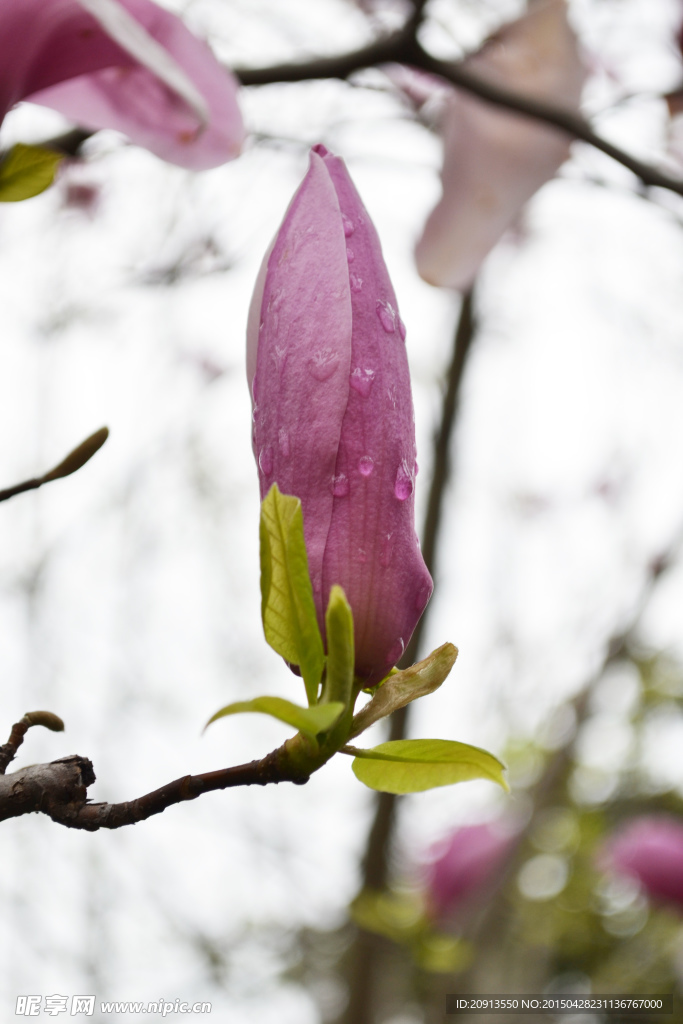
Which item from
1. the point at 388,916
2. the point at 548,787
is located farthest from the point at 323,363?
the point at 548,787

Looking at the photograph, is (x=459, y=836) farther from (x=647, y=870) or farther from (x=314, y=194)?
(x=314, y=194)

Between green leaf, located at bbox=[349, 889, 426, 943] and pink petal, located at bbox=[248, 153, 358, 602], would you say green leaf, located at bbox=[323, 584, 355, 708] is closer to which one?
pink petal, located at bbox=[248, 153, 358, 602]

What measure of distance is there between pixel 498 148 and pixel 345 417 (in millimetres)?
403

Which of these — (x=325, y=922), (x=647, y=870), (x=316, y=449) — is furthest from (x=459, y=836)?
(x=316, y=449)

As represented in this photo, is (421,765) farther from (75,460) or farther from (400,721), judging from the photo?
(400,721)

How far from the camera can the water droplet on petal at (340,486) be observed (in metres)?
0.27

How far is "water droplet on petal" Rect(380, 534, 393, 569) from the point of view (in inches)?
10.8

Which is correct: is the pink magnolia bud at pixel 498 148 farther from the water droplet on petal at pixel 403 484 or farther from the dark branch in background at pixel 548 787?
the dark branch in background at pixel 548 787

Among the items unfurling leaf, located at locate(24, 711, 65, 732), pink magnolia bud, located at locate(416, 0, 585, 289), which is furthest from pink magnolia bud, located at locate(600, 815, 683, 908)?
unfurling leaf, located at locate(24, 711, 65, 732)

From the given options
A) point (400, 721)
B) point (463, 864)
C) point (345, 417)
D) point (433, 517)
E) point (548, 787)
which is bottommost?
point (548, 787)

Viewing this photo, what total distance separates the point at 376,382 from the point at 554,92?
19.4 inches

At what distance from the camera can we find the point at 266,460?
28cm

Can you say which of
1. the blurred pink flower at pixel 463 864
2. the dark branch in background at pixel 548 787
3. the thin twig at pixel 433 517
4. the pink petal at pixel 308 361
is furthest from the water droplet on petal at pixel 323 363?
the dark branch in background at pixel 548 787

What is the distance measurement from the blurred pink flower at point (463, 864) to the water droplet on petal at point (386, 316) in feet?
3.56
